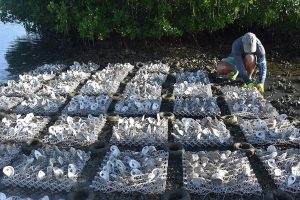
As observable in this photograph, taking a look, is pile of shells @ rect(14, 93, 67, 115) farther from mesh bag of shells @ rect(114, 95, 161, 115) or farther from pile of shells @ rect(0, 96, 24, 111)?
mesh bag of shells @ rect(114, 95, 161, 115)

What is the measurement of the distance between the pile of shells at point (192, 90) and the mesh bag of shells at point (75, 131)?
5.49 ft

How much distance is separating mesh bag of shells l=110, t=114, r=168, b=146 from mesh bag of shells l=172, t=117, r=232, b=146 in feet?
0.59

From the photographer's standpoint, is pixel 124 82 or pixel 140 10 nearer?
pixel 124 82

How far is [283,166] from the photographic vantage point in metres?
3.72

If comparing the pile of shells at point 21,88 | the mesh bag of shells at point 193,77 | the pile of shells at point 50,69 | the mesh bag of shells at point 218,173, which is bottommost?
the pile of shells at point 50,69

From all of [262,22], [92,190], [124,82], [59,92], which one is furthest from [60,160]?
[262,22]

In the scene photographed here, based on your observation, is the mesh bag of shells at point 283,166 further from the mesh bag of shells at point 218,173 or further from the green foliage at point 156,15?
the green foliage at point 156,15

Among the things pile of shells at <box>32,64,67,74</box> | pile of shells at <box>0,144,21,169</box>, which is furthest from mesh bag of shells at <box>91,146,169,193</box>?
pile of shells at <box>32,64,67,74</box>

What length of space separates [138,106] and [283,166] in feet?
7.81

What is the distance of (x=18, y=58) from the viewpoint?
9.84m

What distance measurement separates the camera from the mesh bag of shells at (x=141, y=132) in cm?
436

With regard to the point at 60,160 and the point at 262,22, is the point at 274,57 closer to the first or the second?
the point at 262,22

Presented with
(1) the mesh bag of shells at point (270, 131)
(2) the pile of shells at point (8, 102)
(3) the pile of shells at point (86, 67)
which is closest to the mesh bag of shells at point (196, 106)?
(1) the mesh bag of shells at point (270, 131)

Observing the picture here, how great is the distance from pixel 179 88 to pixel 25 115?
104 inches
